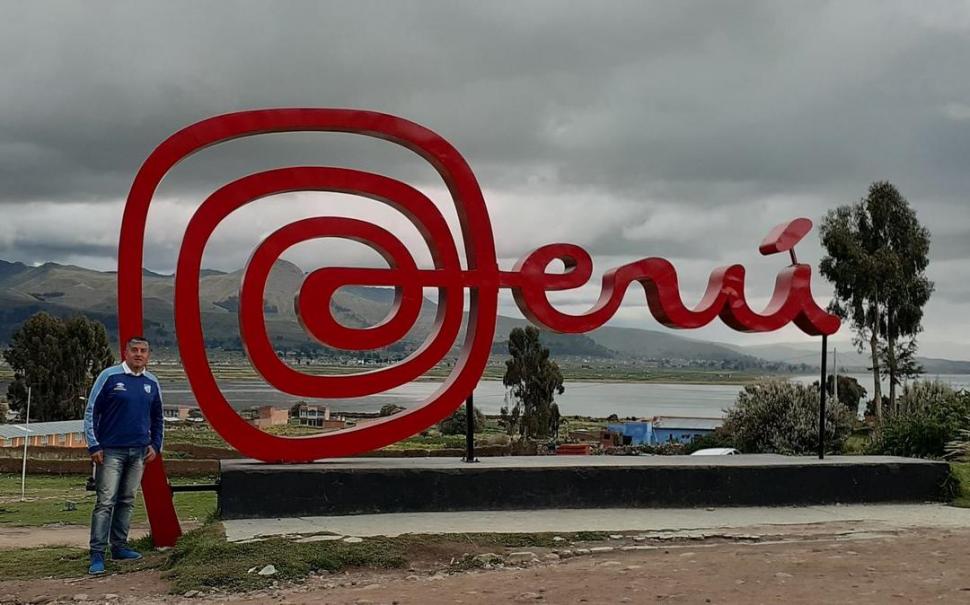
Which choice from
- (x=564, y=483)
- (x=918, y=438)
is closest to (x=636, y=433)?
(x=918, y=438)

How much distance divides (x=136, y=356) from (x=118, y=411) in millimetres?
514

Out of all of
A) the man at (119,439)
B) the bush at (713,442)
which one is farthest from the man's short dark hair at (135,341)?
the bush at (713,442)

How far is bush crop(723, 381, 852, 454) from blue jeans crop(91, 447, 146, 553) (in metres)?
16.8

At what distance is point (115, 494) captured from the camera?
852cm

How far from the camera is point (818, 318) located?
1202 centimetres

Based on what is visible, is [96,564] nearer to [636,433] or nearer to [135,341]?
[135,341]

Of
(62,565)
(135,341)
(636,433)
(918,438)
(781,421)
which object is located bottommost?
(636,433)

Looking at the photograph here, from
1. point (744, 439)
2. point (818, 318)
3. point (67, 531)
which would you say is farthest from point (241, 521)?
point (744, 439)

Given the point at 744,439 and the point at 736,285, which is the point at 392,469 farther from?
the point at 744,439

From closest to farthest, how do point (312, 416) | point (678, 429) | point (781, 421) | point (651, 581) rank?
point (651, 581)
point (781, 421)
point (678, 429)
point (312, 416)

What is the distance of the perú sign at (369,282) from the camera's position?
970cm

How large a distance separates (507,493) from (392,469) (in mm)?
1291

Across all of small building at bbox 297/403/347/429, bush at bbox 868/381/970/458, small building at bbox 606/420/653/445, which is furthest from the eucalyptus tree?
small building at bbox 297/403/347/429

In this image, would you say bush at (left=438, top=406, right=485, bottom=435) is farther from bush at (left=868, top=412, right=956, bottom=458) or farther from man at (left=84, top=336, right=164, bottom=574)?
man at (left=84, top=336, right=164, bottom=574)
